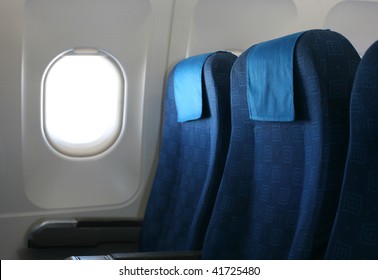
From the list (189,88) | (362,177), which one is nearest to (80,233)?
(189,88)

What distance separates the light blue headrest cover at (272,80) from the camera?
1.72m

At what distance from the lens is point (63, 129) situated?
3.15 m

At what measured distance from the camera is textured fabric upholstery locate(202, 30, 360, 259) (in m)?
1.61

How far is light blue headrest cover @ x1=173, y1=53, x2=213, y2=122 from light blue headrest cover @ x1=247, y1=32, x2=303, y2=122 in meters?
0.44

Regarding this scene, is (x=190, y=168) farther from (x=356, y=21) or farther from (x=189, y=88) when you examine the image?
(x=356, y=21)

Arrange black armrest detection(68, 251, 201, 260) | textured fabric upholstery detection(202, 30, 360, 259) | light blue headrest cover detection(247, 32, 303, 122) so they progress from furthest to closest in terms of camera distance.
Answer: black armrest detection(68, 251, 201, 260)
light blue headrest cover detection(247, 32, 303, 122)
textured fabric upholstery detection(202, 30, 360, 259)

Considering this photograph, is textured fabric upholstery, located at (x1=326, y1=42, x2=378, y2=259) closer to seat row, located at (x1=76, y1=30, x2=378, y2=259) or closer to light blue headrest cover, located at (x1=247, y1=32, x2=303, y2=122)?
seat row, located at (x1=76, y1=30, x2=378, y2=259)

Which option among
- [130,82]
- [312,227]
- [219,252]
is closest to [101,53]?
[130,82]

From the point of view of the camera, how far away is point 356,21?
3402 millimetres

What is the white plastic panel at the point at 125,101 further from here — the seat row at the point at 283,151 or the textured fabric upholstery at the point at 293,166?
the textured fabric upholstery at the point at 293,166

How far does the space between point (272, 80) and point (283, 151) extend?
23 centimetres

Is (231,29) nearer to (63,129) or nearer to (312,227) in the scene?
(63,129)

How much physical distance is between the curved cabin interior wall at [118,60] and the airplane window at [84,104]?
0.17 feet

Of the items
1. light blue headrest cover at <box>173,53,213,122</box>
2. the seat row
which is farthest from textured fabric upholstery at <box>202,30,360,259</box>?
light blue headrest cover at <box>173,53,213,122</box>
